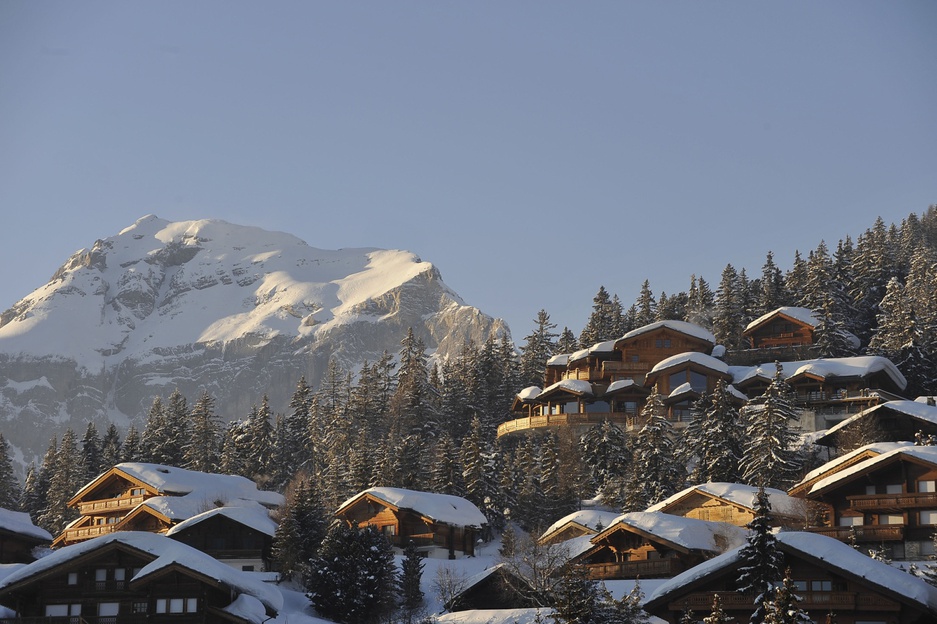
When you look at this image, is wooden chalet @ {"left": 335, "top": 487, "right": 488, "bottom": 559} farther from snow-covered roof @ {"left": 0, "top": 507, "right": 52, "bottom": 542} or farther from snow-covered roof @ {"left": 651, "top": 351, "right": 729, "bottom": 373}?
snow-covered roof @ {"left": 651, "top": 351, "right": 729, "bottom": 373}

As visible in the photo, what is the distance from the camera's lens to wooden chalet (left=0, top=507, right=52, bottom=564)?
7650 centimetres

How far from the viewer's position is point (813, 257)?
400ft

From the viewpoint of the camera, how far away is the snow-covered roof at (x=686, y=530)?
6309cm

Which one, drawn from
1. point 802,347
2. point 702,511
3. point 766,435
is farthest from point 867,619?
point 802,347

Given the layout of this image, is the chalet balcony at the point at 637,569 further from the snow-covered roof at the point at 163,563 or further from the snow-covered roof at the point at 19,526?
the snow-covered roof at the point at 19,526

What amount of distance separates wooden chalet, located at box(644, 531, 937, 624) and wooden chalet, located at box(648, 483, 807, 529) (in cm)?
1816

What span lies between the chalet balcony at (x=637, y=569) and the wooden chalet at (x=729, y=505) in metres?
5.96

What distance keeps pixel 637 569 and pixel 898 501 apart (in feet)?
44.7

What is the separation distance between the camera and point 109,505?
90.2 metres

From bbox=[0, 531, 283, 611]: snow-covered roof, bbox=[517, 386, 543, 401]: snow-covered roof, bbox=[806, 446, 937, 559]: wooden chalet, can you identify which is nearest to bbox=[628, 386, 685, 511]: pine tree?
bbox=[806, 446, 937, 559]: wooden chalet

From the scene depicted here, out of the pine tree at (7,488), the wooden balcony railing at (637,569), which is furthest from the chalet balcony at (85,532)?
the wooden balcony railing at (637,569)

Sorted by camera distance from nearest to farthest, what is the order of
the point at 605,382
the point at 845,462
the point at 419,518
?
the point at 845,462 → the point at 419,518 → the point at 605,382

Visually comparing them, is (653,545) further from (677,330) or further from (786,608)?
(677,330)

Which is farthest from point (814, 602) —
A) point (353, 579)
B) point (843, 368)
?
point (843, 368)
